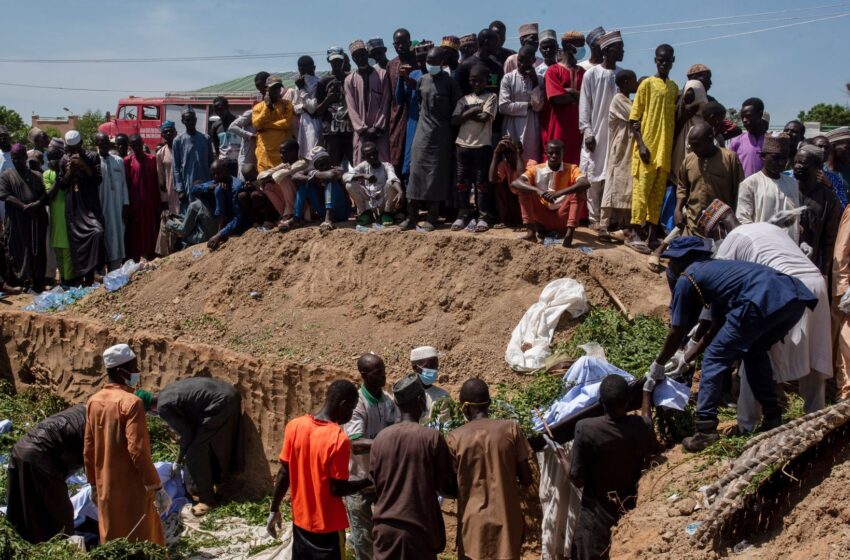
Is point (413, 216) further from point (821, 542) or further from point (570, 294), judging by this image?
point (821, 542)

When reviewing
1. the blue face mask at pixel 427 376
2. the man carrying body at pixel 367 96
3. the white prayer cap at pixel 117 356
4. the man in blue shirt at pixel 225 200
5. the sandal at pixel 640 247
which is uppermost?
the man carrying body at pixel 367 96

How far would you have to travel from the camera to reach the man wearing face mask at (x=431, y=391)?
6.73 m

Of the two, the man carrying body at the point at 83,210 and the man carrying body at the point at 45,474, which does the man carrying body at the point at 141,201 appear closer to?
the man carrying body at the point at 83,210

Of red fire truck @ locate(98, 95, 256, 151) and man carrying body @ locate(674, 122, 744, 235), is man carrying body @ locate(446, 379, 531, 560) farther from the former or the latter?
red fire truck @ locate(98, 95, 256, 151)

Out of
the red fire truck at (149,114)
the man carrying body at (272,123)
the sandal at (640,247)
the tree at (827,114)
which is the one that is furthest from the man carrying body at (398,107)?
the tree at (827,114)

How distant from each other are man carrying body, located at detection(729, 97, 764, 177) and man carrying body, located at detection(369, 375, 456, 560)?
4877 mm

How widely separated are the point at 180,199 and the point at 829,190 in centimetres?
859

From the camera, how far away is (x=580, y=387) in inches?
259

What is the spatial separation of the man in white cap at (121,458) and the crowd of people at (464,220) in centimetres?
2

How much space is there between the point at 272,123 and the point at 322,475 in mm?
6646

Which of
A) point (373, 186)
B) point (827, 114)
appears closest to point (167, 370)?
point (373, 186)

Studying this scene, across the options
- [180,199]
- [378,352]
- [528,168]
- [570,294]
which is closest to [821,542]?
[570,294]

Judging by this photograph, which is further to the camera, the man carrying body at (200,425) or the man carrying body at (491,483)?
the man carrying body at (200,425)

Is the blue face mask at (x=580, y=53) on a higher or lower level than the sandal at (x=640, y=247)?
higher
